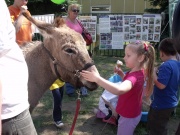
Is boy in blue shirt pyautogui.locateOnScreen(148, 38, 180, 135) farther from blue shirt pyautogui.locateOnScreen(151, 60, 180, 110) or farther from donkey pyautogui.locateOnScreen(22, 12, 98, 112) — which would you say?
donkey pyautogui.locateOnScreen(22, 12, 98, 112)

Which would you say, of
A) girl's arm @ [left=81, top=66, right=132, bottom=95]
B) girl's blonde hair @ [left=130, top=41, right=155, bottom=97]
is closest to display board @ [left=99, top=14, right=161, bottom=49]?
girl's blonde hair @ [left=130, top=41, right=155, bottom=97]

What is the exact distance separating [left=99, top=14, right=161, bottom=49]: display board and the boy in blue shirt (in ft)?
21.7

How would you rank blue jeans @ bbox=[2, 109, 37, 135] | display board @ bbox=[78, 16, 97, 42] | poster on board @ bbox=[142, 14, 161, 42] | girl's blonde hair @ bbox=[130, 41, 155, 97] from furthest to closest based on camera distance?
display board @ bbox=[78, 16, 97, 42]
poster on board @ bbox=[142, 14, 161, 42]
girl's blonde hair @ bbox=[130, 41, 155, 97]
blue jeans @ bbox=[2, 109, 37, 135]

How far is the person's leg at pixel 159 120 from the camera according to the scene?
10.8 feet

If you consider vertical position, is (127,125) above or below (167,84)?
below

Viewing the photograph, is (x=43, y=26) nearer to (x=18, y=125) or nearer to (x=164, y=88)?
(x=18, y=125)

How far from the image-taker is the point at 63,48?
105 inches

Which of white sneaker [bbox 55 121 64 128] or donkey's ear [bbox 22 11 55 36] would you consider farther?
white sneaker [bbox 55 121 64 128]

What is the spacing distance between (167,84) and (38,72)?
64.7 inches

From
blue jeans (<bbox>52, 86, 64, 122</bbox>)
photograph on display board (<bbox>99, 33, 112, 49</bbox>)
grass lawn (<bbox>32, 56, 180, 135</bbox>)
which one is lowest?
grass lawn (<bbox>32, 56, 180, 135</bbox>)

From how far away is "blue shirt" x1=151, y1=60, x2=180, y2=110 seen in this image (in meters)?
3.14

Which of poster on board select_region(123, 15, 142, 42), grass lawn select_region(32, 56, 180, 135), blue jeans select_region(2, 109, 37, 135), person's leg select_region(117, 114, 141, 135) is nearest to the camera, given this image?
blue jeans select_region(2, 109, 37, 135)

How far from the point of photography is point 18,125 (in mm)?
1638

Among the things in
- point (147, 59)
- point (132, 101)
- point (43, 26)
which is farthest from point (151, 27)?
point (43, 26)
